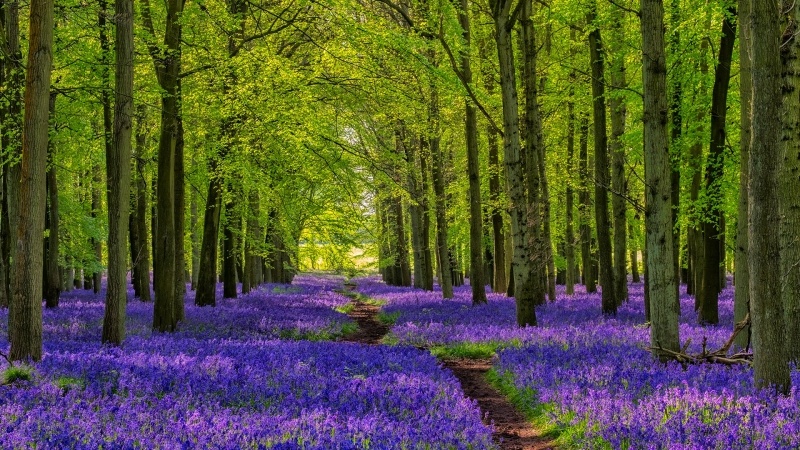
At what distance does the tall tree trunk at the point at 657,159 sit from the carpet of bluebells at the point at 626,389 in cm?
137

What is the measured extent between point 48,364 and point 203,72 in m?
8.97

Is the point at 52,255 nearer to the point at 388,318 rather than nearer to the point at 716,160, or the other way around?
the point at 388,318

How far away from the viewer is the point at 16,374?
248 inches

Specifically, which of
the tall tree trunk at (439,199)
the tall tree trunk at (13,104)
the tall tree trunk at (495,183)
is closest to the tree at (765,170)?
the tall tree trunk at (13,104)

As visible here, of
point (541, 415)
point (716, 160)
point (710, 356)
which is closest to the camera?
point (541, 415)

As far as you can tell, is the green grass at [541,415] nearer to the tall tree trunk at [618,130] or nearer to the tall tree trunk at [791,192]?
the tall tree trunk at [791,192]

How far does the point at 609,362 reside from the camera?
916 centimetres

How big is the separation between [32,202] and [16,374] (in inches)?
87.2

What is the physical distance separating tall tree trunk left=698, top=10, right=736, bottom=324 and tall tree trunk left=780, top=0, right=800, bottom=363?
484 cm

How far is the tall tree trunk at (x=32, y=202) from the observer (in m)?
7.38

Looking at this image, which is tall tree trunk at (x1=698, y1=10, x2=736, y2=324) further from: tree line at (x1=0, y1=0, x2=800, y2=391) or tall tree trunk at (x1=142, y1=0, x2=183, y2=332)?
tall tree trunk at (x1=142, y1=0, x2=183, y2=332)

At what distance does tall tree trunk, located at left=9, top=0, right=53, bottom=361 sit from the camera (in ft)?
24.2

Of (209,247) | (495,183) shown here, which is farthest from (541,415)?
(495,183)

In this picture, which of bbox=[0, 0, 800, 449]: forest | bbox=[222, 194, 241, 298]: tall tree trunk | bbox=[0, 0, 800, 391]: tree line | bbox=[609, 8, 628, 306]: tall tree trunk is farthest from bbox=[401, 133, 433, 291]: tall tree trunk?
bbox=[609, 8, 628, 306]: tall tree trunk
